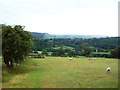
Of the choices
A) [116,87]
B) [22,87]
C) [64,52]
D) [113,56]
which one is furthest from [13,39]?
[64,52]

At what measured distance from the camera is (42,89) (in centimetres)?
2342

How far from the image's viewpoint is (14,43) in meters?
40.9

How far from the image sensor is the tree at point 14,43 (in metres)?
41.1

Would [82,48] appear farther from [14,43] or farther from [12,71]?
[12,71]

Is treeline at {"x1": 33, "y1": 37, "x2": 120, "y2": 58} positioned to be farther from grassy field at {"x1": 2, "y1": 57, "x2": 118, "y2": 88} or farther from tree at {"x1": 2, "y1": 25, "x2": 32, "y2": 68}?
grassy field at {"x1": 2, "y1": 57, "x2": 118, "y2": 88}

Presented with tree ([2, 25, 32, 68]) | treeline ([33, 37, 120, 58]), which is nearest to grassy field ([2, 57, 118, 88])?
tree ([2, 25, 32, 68])

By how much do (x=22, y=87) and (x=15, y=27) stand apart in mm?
19668

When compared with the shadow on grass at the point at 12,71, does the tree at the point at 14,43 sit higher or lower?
higher

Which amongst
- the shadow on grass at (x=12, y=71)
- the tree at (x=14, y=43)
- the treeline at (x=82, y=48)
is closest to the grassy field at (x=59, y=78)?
the shadow on grass at (x=12, y=71)

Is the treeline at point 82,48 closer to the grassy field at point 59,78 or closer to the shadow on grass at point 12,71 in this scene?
the shadow on grass at point 12,71

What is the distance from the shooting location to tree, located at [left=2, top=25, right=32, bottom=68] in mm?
41062

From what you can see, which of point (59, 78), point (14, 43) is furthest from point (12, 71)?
point (59, 78)

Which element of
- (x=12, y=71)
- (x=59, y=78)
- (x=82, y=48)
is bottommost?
(x=82, y=48)

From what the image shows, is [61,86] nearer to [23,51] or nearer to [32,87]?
[32,87]
